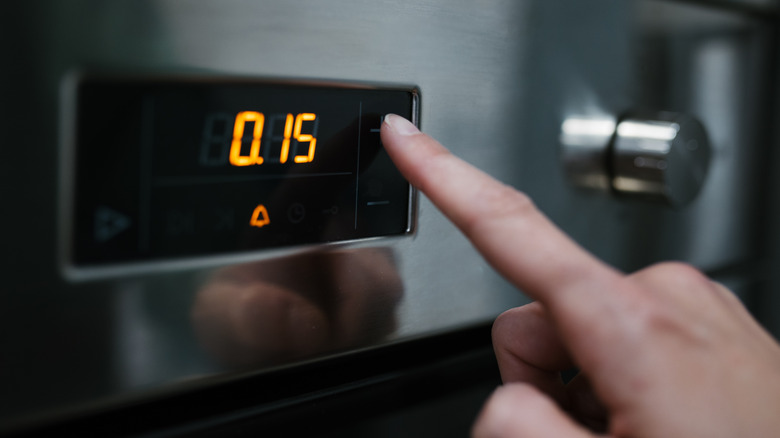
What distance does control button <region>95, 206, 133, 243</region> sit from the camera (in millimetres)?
245

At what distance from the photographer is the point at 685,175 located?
45 centimetres

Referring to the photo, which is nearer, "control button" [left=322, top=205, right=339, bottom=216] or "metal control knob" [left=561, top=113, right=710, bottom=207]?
"control button" [left=322, top=205, right=339, bottom=216]

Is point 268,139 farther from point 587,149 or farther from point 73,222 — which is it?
point 587,149

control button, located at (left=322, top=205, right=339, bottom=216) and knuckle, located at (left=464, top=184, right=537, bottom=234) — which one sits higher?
knuckle, located at (left=464, top=184, right=537, bottom=234)

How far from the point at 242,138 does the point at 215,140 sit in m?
0.01

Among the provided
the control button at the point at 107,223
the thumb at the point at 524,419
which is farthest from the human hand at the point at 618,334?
the control button at the point at 107,223

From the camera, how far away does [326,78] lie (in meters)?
0.30

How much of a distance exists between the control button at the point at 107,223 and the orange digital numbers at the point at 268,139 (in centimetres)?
4

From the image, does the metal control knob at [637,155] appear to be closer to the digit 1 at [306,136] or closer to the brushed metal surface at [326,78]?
Answer: the brushed metal surface at [326,78]

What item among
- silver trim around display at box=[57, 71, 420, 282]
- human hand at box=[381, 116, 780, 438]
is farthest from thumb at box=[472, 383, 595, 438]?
silver trim around display at box=[57, 71, 420, 282]

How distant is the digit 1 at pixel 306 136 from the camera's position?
29cm

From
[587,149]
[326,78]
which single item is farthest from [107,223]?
[587,149]

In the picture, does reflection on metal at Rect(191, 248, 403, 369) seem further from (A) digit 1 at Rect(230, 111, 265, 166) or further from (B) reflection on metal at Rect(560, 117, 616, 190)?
(B) reflection on metal at Rect(560, 117, 616, 190)

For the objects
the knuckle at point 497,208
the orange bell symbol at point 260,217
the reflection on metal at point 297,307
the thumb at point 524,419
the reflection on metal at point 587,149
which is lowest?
the thumb at point 524,419
